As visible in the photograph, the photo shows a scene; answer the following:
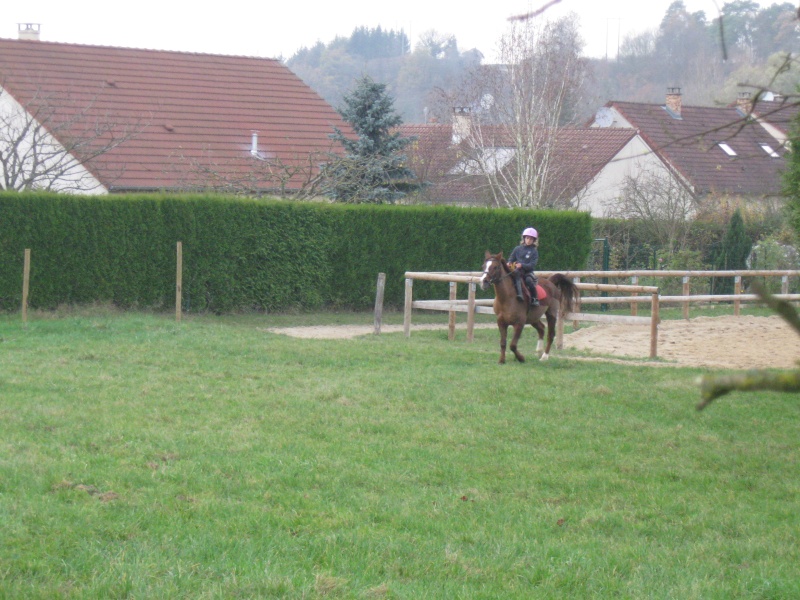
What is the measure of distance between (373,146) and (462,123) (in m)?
9.20

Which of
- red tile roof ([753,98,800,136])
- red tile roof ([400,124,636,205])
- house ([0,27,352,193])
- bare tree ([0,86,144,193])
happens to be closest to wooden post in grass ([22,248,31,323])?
house ([0,27,352,193])

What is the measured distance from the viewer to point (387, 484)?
673cm

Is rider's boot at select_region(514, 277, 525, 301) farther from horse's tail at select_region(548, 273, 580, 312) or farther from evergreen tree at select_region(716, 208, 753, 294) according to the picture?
evergreen tree at select_region(716, 208, 753, 294)

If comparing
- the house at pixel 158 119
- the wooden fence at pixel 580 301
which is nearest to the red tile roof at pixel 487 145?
the house at pixel 158 119

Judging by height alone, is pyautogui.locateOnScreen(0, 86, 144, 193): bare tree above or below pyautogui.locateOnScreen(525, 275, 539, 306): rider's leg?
above

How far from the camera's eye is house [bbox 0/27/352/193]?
979 inches

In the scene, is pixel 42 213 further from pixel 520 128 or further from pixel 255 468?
pixel 520 128

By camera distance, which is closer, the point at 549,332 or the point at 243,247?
the point at 549,332

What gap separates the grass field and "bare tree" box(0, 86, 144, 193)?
12.8m

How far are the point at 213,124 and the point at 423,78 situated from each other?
81.7ft

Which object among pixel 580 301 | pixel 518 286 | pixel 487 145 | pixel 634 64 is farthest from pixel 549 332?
pixel 487 145

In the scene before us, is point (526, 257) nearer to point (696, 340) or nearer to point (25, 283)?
point (696, 340)

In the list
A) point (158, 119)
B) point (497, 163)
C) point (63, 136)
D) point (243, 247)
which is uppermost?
point (158, 119)

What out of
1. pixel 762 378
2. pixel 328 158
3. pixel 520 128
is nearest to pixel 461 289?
pixel 328 158
